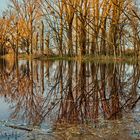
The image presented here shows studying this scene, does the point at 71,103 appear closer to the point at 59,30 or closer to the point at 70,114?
the point at 70,114

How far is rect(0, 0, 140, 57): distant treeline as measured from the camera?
3723 centimetres

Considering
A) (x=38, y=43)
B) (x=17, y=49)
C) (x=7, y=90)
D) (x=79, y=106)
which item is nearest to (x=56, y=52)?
(x=38, y=43)

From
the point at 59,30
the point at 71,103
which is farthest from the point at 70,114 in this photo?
the point at 59,30

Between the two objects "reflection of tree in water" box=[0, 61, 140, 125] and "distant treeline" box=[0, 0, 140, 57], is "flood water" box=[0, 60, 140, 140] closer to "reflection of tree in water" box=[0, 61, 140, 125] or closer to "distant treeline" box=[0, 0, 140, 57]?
"reflection of tree in water" box=[0, 61, 140, 125]

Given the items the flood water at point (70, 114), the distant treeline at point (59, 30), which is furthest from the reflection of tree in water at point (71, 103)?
the distant treeline at point (59, 30)

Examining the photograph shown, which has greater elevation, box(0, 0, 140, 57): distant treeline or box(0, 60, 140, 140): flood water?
box(0, 0, 140, 57): distant treeline

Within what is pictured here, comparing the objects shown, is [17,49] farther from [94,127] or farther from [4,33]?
[94,127]

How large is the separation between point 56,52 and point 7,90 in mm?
43611

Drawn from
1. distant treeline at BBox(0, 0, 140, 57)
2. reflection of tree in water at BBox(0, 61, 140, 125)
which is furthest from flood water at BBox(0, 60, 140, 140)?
distant treeline at BBox(0, 0, 140, 57)

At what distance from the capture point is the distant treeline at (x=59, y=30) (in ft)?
122

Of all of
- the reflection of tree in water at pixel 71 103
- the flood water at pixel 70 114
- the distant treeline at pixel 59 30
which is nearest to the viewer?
the flood water at pixel 70 114

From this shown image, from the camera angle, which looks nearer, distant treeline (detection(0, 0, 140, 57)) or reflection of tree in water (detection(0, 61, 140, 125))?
reflection of tree in water (detection(0, 61, 140, 125))

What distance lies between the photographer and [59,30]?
47750 millimetres

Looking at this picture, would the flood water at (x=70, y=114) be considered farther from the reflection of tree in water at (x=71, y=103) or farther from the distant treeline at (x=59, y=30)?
the distant treeline at (x=59, y=30)
